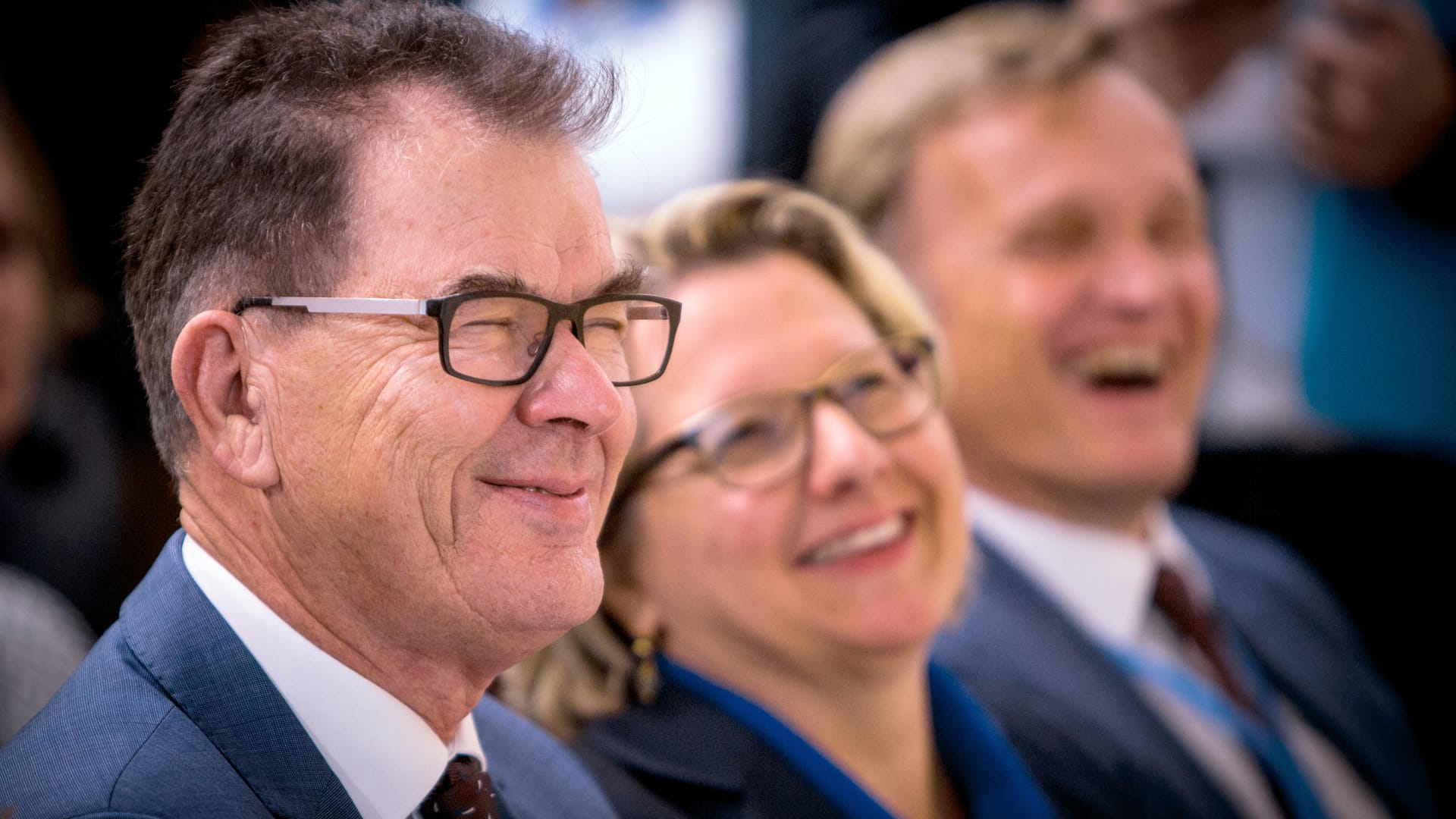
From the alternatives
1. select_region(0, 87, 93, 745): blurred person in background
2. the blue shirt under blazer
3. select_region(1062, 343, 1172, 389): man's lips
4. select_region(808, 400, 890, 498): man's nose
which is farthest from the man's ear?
select_region(1062, 343, 1172, 389): man's lips

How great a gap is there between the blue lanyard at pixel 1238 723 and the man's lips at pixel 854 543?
63 centimetres

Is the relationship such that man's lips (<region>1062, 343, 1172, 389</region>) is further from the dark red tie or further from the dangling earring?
the dangling earring

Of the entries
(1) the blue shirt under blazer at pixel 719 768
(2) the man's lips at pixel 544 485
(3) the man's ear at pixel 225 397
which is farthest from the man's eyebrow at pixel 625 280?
(1) the blue shirt under blazer at pixel 719 768

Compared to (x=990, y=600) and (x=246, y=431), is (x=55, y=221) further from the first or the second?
(x=990, y=600)

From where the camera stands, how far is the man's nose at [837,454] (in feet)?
4.93

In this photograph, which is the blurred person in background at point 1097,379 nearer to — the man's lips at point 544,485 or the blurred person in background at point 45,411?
the man's lips at point 544,485

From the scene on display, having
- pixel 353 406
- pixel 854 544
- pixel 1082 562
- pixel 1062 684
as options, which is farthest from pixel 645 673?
pixel 1082 562

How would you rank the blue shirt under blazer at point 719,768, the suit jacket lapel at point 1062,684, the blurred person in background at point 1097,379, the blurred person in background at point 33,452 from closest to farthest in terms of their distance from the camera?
the blue shirt under blazer at point 719,768 < the blurred person in background at point 33,452 < the suit jacket lapel at point 1062,684 < the blurred person in background at point 1097,379

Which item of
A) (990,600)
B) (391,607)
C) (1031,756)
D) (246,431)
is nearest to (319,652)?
(391,607)

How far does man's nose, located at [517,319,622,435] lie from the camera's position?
934mm

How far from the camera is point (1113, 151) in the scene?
6.87 feet

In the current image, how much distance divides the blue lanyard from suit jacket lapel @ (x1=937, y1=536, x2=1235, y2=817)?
97mm

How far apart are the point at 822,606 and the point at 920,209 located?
96 centimetres

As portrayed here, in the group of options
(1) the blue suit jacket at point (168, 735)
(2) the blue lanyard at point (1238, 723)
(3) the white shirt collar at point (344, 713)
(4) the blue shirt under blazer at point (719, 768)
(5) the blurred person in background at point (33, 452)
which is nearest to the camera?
(1) the blue suit jacket at point (168, 735)
